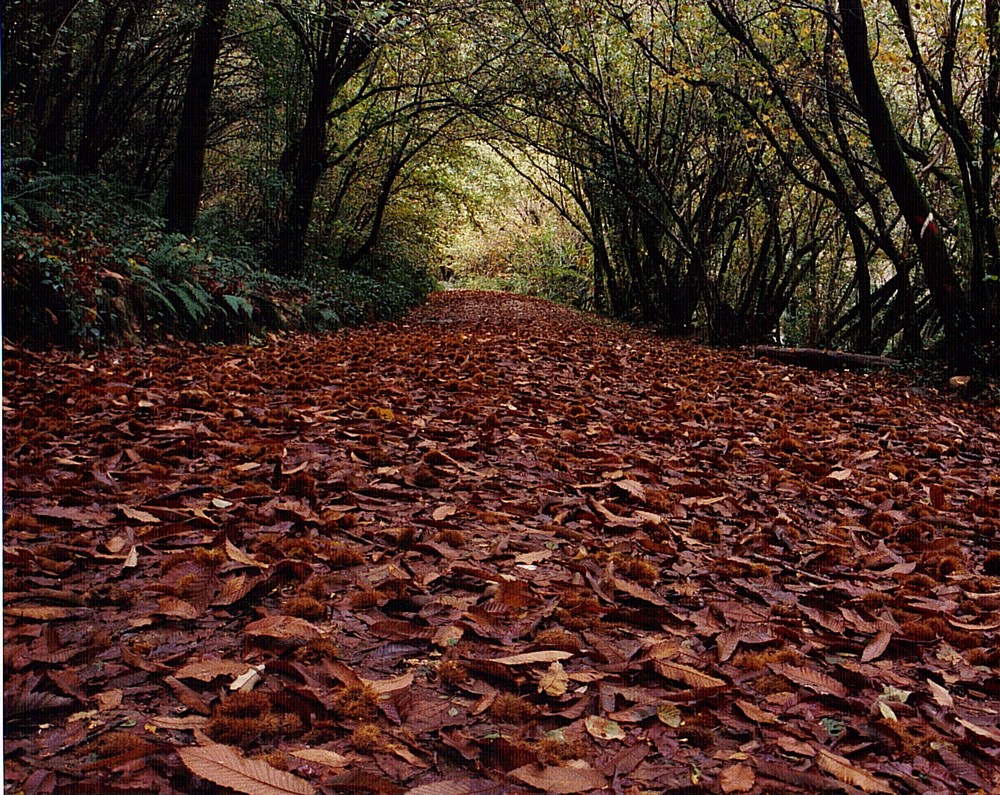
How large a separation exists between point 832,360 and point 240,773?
8093mm

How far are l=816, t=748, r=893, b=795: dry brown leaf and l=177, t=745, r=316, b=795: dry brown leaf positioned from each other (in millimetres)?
983

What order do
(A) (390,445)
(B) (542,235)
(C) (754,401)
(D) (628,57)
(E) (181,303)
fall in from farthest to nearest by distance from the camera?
(B) (542,235) < (D) (628,57) < (E) (181,303) < (C) (754,401) < (A) (390,445)

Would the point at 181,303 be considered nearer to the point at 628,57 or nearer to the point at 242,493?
the point at 242,493

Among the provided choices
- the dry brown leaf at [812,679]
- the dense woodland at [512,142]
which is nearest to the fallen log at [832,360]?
the dense woodland at [512,142]

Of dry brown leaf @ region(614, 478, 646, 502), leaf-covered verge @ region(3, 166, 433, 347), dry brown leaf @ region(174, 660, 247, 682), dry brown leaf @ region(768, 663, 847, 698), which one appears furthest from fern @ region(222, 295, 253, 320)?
dry brown leaf @ region(768, 663, 847, 698)

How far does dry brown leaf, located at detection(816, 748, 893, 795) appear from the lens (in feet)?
5.17

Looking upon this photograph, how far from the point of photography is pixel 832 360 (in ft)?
27.9

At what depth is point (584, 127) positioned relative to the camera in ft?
42.3

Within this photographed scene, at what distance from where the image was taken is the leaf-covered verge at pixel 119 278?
5.22m

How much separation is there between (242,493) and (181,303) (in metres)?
4.34

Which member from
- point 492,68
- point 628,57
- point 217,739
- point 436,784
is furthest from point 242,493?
point 492,68

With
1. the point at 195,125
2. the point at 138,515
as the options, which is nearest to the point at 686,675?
the point at 138,515

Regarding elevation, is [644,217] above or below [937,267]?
above

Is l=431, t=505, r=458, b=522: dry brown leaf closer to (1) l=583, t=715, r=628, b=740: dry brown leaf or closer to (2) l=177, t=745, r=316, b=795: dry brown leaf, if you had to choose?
(1) l=583, t=715, r=628, b=740: dry brown leaf
